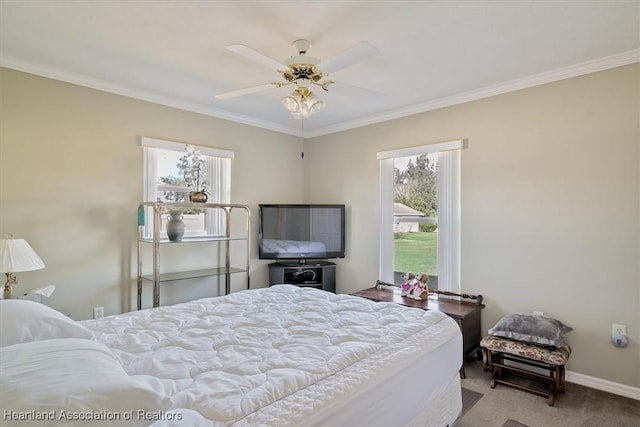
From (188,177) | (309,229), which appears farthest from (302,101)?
(309,229)

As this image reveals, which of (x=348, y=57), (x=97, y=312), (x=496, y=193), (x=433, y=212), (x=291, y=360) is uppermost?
(x=348, y=57)

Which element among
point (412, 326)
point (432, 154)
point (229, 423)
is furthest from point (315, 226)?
point (229, 423)

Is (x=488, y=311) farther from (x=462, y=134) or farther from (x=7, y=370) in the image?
(x=7, y=370)

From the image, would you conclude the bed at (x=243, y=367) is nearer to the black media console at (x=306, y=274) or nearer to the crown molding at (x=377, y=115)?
the black media console at (x=306, y=274)

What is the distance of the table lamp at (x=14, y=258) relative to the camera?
216 centimetres

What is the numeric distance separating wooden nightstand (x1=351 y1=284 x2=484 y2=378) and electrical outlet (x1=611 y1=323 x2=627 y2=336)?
0.93 metres

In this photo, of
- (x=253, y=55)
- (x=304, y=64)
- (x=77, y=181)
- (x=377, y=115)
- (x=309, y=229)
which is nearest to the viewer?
(x=253, y=55)

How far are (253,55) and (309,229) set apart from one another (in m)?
2.65

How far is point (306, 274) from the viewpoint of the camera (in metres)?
4.34

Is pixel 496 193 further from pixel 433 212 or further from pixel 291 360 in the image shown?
pixel 291 360

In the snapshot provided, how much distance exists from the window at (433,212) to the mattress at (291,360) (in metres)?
1.50

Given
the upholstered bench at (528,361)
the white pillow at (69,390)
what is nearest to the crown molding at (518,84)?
the upholstered bench at (528,361)

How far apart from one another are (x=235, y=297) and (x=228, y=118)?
241 cm

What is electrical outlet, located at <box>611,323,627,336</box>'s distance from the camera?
8.19 feet
